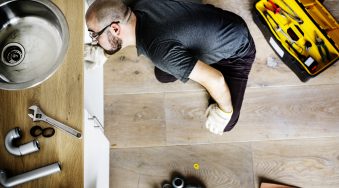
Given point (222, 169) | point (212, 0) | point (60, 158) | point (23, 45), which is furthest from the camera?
point (212, 0)

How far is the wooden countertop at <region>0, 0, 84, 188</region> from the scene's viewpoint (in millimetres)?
896

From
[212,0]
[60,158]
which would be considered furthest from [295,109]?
Result: [60,158]

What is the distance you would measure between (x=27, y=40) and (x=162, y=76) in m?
0.62

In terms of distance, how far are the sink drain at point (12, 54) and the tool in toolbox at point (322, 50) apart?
1.20m

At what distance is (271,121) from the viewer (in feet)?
5.29

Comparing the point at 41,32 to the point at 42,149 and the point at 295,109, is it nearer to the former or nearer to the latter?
the point at 42,149

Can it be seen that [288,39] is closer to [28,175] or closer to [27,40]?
[27,40]

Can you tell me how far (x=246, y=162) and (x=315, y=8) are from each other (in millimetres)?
774

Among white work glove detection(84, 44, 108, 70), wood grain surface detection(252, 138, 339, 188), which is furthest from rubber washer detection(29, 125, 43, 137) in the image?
wood grain surface detection(252, 138, 339, 188)

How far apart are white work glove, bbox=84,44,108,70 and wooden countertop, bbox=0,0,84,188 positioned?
0.51 meters

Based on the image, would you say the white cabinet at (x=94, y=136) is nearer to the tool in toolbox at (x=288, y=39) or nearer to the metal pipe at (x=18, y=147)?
the metal pipe at (x=18, y=147)

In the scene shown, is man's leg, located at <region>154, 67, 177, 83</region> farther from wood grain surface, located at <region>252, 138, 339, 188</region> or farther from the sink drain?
the sink drain

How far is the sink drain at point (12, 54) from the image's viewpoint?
3.53ft

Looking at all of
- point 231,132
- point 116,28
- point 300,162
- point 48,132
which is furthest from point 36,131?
point 300,162
